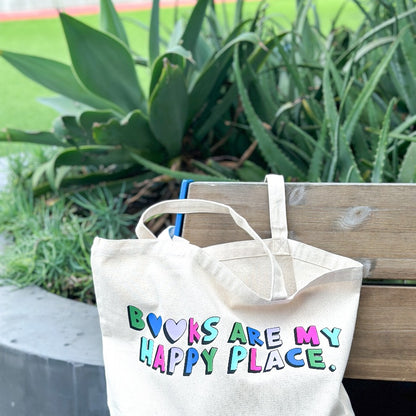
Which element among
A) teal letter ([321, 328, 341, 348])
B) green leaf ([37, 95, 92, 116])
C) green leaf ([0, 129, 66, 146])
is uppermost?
green leaf ([37, 95, 92, 116])

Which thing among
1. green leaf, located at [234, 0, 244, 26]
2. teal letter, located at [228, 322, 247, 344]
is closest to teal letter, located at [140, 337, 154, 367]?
teal letter, located at [228, 322, 247, 344]

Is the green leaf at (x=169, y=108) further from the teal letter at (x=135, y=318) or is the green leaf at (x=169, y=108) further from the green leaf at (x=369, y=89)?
the teal letter at (x=135, y=318)

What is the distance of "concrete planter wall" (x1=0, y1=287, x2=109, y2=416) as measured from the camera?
1778 mm

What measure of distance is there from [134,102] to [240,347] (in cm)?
132

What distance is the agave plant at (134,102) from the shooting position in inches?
89.3

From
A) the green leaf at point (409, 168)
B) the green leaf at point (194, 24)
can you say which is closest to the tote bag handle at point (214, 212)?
the green leaf at point (409, 168)

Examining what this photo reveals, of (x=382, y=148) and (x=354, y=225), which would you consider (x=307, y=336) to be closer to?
(x=354, y=225)

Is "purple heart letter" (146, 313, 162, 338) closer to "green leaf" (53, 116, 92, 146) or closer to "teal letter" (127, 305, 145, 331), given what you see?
"teal letter" (127, 305, 145, 331)

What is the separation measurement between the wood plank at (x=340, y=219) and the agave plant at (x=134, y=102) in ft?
2.44

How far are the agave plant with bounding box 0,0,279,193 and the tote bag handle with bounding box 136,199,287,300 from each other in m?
0.77

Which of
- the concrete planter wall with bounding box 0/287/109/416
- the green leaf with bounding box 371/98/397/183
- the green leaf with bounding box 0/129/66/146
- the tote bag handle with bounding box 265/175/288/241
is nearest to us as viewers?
the tote bag handle with bounding box 265/175/288/241

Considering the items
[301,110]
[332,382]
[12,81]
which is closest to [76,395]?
[332,382]

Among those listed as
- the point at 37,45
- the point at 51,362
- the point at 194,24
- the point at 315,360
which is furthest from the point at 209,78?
the point at 37,45

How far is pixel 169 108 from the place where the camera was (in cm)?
231
